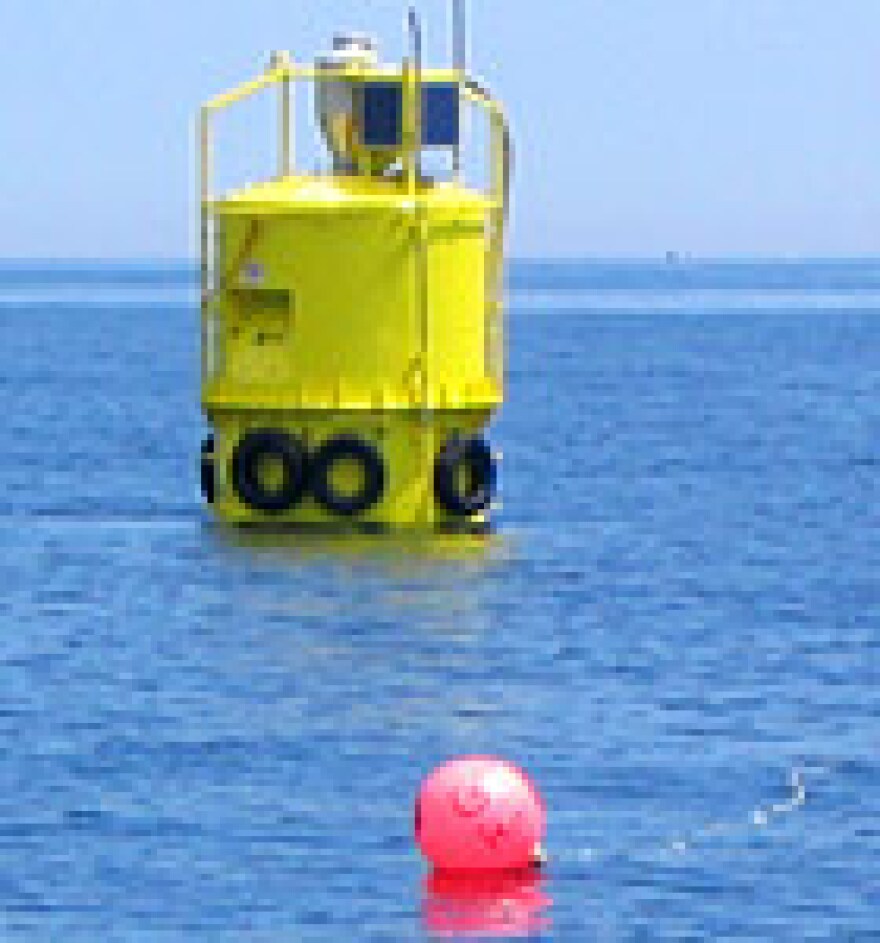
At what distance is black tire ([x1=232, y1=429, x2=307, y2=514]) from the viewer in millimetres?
69938

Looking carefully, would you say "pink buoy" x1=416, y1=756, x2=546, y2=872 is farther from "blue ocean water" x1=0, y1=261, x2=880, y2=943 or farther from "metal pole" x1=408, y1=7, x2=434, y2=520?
"metal pole" x1=408, y1=7, x2=434, y2=520

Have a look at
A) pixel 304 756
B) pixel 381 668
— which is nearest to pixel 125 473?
pixel 381 668

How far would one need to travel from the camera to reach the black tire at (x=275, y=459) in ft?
229

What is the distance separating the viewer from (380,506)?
6994 cm

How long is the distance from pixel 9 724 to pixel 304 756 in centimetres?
388

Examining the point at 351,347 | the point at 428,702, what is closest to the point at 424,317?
the point at 351,347

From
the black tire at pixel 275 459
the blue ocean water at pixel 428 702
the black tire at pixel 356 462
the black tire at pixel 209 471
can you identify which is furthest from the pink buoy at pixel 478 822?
the black tire at pixel 209 471

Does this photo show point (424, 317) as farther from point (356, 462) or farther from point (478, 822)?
point (478, 822)

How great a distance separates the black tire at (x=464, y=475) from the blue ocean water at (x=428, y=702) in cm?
74

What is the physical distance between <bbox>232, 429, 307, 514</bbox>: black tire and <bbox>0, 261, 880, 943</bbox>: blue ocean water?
0.71 m

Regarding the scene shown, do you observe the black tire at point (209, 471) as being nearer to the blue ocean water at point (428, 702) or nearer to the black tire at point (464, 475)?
the blue ocean water at point (428, 702)

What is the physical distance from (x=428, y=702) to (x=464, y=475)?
53.8 ft

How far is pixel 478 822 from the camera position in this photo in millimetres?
43062

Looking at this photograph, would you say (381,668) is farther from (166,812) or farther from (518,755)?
(166,812)
